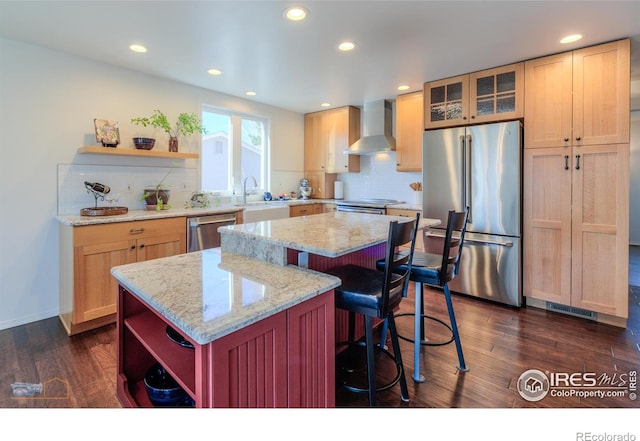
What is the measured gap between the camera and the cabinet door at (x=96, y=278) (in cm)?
250

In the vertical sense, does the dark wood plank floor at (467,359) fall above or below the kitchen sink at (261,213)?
below

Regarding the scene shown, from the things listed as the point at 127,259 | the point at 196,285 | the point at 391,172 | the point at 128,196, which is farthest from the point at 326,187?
the point at 196,285

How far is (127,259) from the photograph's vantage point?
2.73 metres

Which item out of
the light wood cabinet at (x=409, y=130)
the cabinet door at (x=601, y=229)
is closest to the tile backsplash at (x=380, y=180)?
the light wood cabinet at (x=409, y=130)

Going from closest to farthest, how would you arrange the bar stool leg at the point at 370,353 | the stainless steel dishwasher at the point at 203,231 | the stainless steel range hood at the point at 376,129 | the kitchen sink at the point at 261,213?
the bar stool leg at the point at 370,353
the stainless steel dishwasher at the point at 203,231
the kitchen sink at the point at 261,213
the stainless steel range hood at the point at 376,129

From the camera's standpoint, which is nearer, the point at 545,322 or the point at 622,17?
the point at 622,17

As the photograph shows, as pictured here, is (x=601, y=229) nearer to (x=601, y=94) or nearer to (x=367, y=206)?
(x=601, y=94)

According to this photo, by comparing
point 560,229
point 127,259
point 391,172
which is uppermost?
point 391,172

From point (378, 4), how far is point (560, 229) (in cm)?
244

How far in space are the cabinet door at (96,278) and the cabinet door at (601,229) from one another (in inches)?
153

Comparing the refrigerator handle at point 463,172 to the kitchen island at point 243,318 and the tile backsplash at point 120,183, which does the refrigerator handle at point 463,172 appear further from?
the tile backsplash at point 120,183

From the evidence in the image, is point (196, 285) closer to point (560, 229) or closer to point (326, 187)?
point (560, 229)

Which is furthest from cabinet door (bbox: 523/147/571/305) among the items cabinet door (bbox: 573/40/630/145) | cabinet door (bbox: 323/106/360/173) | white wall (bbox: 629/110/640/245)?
white wall (bbox: 629/110/640/245)
